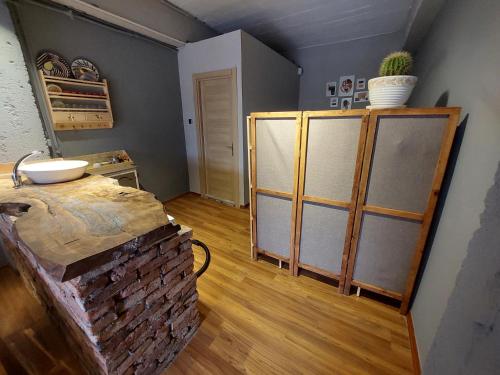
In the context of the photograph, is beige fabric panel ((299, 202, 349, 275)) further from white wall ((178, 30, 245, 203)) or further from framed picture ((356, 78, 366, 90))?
framed picture ((356, 78, 366, 90))

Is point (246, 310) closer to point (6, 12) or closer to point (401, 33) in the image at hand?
point (6, 12)

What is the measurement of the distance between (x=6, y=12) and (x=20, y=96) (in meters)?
0.65

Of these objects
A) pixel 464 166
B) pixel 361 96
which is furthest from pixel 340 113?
pixel 361 96

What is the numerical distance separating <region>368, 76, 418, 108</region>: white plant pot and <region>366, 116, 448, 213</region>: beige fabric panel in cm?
12

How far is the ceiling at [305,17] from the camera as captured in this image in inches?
104

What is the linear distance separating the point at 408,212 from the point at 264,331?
1218 millimetres

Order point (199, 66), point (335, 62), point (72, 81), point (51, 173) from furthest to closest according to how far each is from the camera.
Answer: point (335, 62) → point (199, 66) → point (72, 81) → point (51, 173)

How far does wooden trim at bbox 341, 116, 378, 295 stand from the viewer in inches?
50.7

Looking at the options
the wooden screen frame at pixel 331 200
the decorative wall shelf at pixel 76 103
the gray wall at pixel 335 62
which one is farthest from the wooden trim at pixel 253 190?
the gray wall at pixel 335 62

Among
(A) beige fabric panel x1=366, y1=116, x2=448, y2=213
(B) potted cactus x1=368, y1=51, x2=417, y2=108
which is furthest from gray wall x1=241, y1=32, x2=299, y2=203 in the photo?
(A) beige fabric panel x1=366, y1=116, x2=448, y2=213

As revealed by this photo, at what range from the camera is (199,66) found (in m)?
3.11

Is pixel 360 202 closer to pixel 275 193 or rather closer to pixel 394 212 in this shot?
pixel 394 212

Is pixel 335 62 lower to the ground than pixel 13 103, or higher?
higher

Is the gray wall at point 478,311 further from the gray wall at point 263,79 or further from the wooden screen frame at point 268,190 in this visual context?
the gray wall at point 263,79
